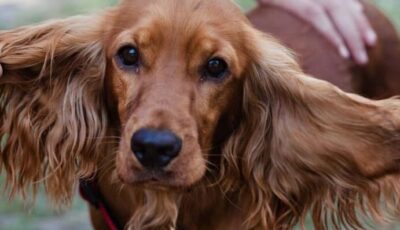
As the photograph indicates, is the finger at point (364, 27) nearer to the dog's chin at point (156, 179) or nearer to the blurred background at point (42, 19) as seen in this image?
Result: the blurred background at point (42, 19)

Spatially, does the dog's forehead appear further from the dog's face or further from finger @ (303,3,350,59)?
finger @ (303,3,350,59)

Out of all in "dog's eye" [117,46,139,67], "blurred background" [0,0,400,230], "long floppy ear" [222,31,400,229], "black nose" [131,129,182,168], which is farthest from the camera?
"blurred background" [0,0,400,230]

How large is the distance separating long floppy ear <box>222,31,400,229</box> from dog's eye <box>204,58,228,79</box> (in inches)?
6.2

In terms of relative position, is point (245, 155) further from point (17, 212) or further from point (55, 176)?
point (17, 212)

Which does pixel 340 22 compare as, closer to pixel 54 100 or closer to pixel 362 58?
pixel 362 58

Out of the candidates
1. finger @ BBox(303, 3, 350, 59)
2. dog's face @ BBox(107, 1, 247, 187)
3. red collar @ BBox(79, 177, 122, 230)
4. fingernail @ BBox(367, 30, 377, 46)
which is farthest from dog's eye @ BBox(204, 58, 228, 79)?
fingernail @ BBox(367, 30, 377, 46)

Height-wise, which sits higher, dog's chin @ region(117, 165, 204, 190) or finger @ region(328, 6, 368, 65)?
dog's chin @ region(117, 165, 204, 190)

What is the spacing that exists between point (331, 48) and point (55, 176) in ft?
3.32

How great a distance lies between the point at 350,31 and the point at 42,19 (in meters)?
3.02

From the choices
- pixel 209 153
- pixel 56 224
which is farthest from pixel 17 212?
pixel 209 153

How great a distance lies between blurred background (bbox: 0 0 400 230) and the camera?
15.1 feet

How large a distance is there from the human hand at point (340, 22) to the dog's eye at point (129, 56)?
897 mm

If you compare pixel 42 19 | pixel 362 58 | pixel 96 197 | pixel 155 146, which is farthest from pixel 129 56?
pixel 42 19

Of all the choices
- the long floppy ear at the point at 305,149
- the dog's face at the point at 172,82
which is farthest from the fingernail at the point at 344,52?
the dog's face at the point at 172,82
